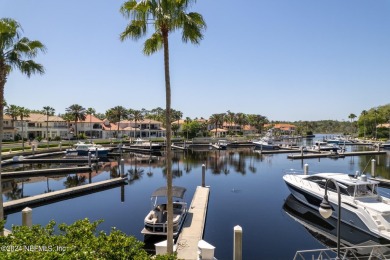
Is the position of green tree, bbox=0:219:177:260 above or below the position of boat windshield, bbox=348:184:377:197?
above

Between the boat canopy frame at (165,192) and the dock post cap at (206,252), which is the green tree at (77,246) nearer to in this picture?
the dock post cap at (206,252)

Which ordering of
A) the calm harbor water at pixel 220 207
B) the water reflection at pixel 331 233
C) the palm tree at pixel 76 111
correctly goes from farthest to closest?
the palm tree at pixel 76 111 < the calm harbor water at pixel 220 207 < the water reflection at pixel 331 233

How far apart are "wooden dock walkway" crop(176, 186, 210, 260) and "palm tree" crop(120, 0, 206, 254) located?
13.5ft

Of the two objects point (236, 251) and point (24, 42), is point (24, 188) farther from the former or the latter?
point (236, 251)

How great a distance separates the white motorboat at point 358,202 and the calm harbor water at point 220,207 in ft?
7.33

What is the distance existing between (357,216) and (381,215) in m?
1.45

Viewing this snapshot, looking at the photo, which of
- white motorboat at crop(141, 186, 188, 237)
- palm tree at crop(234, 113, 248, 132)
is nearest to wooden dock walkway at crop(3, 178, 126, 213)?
white motorboat at crop(141, 186, 188, 237)

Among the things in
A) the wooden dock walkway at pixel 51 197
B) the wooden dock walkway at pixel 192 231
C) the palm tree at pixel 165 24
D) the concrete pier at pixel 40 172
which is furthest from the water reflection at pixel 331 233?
the concrete pier at pixel 40 172

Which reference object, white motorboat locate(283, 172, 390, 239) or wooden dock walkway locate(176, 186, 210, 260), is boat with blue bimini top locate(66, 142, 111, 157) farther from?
white motorboat locate(283, 172, 390, 239)

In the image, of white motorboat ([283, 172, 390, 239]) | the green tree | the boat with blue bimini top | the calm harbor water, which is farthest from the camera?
the boat with blue bimini top

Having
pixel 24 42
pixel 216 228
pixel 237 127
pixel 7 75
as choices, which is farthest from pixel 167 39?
pixel 237 127

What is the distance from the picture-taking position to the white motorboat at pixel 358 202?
17508 mm

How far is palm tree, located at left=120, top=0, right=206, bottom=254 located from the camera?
379 inches

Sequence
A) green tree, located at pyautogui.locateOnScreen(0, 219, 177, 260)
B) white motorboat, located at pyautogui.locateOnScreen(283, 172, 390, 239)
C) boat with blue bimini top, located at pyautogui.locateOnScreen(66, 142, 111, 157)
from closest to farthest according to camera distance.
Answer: green tree, located at pyautogui.locateOnScreen(0, 219, 177, 260), white motorboat, located at pyautogui.locateOnScreen(283, 172, 390, 239), boat with blue bimini top, located at pyautogui.locateOnScreen(66, 142, 111, 157)
